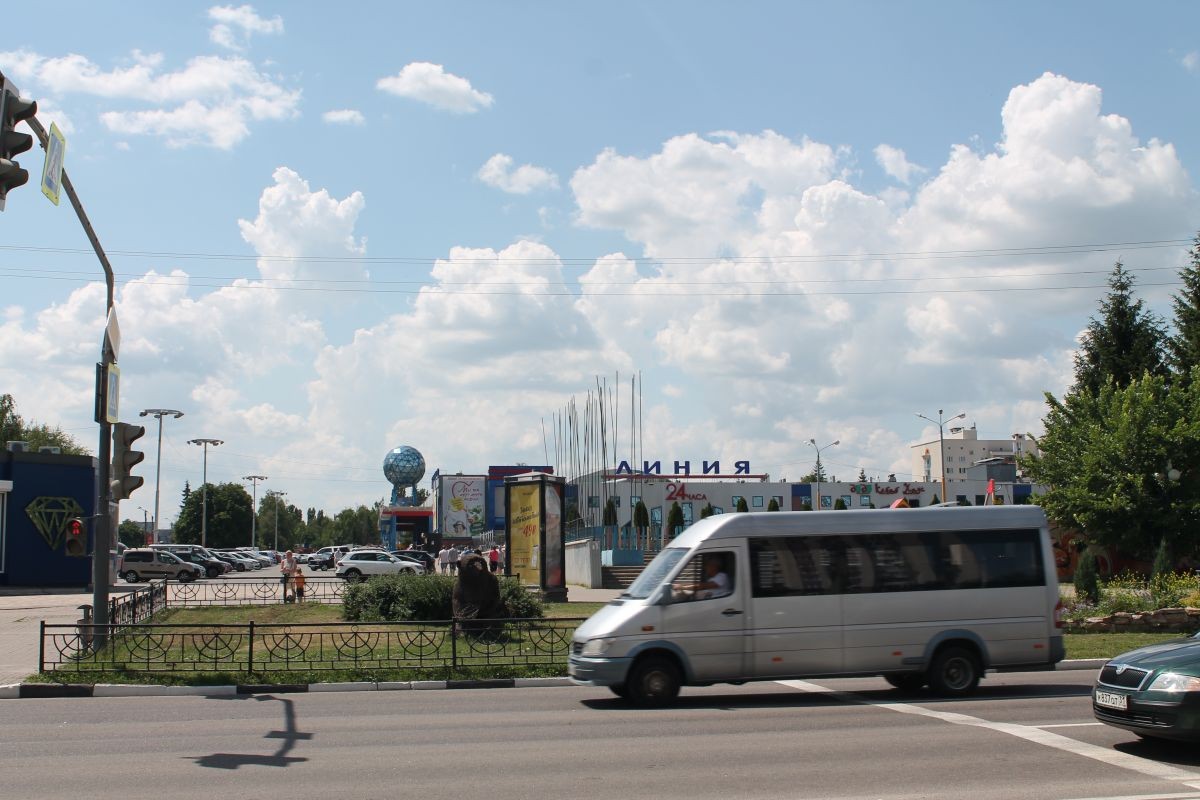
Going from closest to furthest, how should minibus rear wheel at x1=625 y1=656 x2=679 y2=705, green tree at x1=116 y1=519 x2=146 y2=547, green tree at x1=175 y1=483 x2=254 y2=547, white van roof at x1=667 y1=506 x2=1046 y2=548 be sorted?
minibus rear wheel at x1=625 y1=656 x2=679 y2=705 → white van roof at x1=667 y1=506 x2=1046 y2=548 → green tree at x1=175 y1=483 x2=254 y2=547 → green tree at x1=116 y1=519 x2=146 y2=547

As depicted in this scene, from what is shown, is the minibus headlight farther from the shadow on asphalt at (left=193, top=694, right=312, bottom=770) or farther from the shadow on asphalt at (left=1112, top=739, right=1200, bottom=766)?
the shadow on asphalt at (left=1112, top=739, right=1200, bottom=766)

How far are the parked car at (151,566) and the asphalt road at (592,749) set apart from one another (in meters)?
40.6

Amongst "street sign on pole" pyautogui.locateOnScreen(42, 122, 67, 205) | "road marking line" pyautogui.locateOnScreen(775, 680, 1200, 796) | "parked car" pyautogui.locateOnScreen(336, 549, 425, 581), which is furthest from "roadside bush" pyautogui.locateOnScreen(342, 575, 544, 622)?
"parked car" pyautogui.locateOnScreen(336, 549, 425, 581)

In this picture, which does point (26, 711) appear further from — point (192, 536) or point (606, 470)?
point (192, 536)

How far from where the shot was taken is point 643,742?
1087cm

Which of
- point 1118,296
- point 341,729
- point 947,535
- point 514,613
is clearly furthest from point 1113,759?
point 1118,296

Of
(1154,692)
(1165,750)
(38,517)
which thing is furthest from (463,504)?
(1154,692)

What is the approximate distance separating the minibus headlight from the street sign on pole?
784 cm

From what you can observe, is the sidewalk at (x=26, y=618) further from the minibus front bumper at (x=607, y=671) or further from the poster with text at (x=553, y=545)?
the poster with text at (x=553, y=545)

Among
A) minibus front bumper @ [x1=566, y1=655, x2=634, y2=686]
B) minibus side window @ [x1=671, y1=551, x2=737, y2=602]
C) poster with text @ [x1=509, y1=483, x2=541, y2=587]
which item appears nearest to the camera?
minibus front bumper @ [x1=566, y1=655, x2=634, y2=686]

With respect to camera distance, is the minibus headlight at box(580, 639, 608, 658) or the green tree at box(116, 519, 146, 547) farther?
the green tree at box(116, 519, 146, 547)

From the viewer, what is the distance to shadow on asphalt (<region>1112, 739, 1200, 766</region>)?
9.52 meters

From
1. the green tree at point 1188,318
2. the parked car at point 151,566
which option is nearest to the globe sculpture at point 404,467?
the parked car at point 151,566

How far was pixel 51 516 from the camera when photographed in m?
45.1
